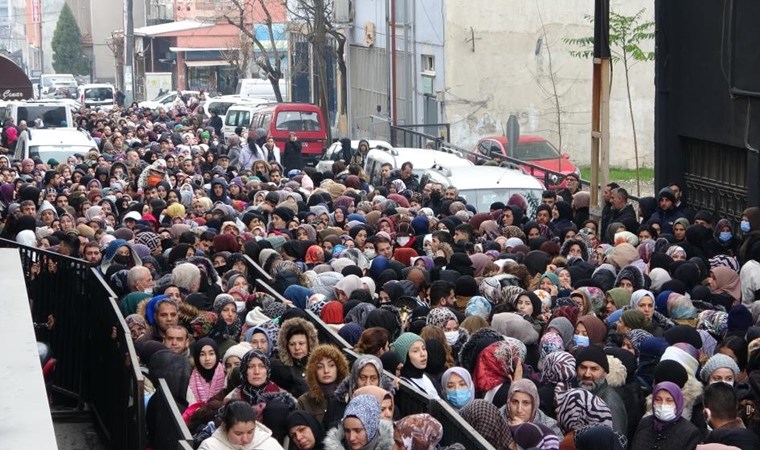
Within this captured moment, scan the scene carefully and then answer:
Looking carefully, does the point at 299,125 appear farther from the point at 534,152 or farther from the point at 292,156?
the point at 534,152

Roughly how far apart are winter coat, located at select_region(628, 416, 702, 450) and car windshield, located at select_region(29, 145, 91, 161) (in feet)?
71.6

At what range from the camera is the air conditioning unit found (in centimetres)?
5253

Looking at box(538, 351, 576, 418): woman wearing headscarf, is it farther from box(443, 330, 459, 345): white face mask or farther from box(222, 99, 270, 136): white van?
box(222, 99, 270, 136): white van

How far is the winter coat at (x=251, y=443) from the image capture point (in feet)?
25.7

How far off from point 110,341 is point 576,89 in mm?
29581

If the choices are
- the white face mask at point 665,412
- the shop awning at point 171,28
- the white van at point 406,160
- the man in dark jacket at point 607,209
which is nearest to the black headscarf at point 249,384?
the white face mask at point 665,412

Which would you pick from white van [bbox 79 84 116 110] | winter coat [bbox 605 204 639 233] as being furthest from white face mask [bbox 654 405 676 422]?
white van [bbox 79 84 116 110]

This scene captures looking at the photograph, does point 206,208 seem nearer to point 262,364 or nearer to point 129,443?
point 129,443

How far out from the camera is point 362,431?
7.73 metres

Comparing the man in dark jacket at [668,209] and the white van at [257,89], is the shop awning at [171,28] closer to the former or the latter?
the white van at [257,89]

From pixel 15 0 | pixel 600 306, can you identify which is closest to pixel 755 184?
pixel 600 306

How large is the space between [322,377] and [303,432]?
2.72 feet

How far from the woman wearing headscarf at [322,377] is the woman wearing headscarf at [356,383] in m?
0.14

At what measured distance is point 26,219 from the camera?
58.2 ft
